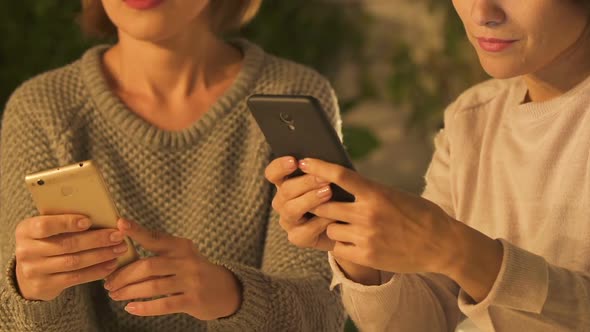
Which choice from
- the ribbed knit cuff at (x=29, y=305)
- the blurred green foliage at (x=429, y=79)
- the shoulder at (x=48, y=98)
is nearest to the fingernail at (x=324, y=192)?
the ribbed knit cuff at (x=29, y=305)

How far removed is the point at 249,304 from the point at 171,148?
34cm

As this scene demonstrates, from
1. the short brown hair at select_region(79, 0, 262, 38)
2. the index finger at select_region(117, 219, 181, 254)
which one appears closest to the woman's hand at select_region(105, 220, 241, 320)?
the index finger at select_region(117, 219, 181, 254)

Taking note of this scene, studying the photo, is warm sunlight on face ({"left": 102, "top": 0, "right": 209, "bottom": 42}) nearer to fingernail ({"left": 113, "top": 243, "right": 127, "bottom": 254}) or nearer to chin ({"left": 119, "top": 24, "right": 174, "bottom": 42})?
chin ({"left": 119, "top": 24, "right": 174, "bottom": 42})

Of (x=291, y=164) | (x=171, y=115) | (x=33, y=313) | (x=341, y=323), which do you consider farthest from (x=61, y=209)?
(x=341, y=323)

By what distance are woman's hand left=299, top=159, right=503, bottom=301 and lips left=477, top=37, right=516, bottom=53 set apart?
0.22m

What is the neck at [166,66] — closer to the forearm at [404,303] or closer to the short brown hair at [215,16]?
the short brown hair at [215,16]

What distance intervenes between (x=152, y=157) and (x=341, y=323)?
1.29 ft

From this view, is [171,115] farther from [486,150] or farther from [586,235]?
[586,235]

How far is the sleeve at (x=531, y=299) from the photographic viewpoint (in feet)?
3.31

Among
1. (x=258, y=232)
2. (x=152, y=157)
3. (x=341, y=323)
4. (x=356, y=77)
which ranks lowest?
(x=356, y=77)

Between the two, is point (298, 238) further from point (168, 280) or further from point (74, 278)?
point (74, 278)

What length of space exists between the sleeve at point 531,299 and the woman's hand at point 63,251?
17.2 inches

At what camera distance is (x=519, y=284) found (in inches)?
39.7

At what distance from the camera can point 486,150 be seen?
4.07 feet
